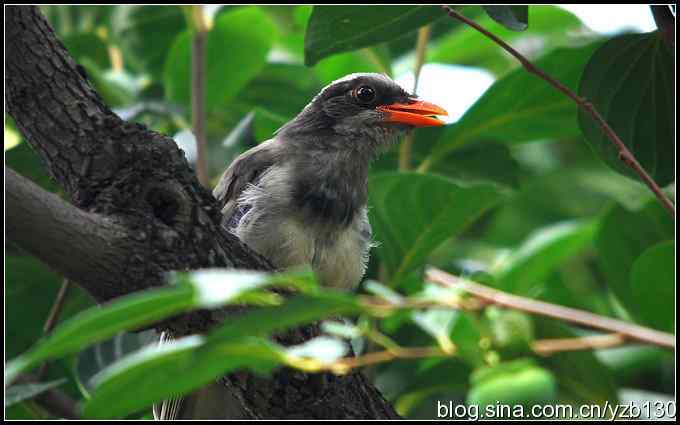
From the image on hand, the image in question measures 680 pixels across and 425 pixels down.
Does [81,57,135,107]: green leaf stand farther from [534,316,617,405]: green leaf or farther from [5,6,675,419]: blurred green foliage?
[534,316,617,405]: green leaf

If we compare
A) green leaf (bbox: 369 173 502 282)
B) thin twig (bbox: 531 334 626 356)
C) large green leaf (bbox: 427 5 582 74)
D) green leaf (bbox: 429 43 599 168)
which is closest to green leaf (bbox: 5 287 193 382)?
thin twig (bbox: 531 334 626 356)

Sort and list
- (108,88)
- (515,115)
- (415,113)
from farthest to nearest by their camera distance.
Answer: (108,88) < (415,113) < (515,115)

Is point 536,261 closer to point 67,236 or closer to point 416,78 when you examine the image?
point 416,78

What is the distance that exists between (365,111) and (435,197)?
32.9 inches

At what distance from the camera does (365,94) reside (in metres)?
4.98

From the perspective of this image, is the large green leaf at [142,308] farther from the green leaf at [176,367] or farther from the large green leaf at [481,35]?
the large green leaf at [481,35]

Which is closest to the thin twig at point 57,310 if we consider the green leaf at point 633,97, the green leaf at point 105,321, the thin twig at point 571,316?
the green leaf at point 633,97

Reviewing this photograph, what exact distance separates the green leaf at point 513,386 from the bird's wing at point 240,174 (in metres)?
3.01

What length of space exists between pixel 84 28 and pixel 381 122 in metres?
2.39

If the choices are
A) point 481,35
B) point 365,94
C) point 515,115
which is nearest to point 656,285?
point 515,115

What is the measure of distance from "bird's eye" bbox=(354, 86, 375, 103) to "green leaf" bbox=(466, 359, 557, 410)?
3572 millimetres

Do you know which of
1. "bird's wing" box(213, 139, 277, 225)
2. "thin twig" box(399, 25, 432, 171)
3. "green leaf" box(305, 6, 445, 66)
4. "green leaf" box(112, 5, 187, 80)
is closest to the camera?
"green leaf" box(305, 6, 445, 66)

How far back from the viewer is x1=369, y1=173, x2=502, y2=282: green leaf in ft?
14.0

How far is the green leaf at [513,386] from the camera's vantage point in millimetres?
1422
